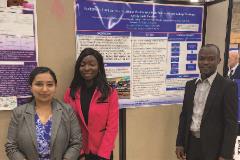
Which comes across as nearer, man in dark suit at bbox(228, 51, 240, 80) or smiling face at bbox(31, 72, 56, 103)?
smiling face at bbox(31, 72, 56, 103)

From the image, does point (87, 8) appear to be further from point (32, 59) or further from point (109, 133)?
point (109, 133)

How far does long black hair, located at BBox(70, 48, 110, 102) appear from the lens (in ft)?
6.35

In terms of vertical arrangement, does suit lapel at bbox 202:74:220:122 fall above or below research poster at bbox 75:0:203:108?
below

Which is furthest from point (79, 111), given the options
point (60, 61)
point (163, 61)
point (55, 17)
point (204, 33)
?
point (204, 33)

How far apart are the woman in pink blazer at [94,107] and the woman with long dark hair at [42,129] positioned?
0.55ft

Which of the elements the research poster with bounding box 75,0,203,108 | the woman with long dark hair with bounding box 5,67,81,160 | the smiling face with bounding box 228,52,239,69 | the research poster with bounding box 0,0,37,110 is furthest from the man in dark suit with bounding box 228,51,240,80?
the research poster with bounding box 0,0,37,110

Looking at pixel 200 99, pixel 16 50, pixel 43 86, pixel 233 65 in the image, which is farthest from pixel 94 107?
pixel 233 65

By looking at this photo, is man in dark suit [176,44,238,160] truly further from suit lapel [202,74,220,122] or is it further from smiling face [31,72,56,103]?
smiling face [31,72,56,103]

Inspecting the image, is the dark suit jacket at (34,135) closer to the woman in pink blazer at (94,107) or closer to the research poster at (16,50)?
the woman in pink blazer at (94,107)

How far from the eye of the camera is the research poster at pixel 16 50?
6.28 ft

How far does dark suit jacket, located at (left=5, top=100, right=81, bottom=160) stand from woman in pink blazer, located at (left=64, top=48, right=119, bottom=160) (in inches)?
6.7

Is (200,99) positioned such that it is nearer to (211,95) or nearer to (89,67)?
(211,95)

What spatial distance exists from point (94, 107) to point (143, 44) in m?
0.77

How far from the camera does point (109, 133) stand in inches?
76.7
